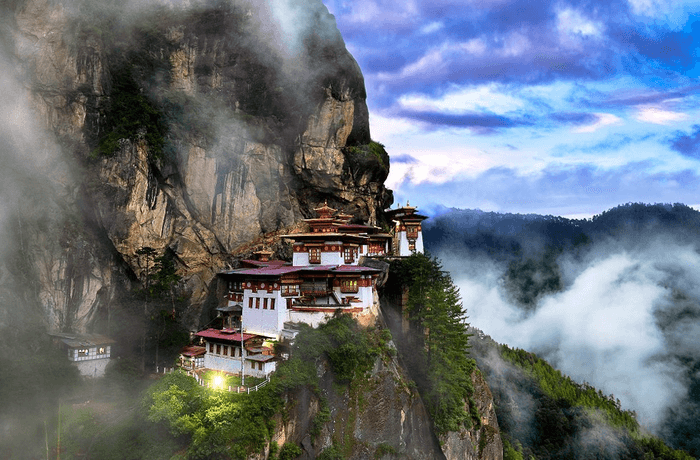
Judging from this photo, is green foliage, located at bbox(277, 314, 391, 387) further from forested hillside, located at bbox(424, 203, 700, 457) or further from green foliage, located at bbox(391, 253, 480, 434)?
forested hillside, located at bbox(424, 203, 700, 457)

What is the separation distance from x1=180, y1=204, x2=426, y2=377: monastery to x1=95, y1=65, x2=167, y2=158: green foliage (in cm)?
1257

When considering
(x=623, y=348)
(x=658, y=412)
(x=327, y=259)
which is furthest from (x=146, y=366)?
(x=623, y=348)

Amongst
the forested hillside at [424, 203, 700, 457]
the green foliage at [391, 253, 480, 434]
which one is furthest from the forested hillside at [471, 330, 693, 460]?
the green foliage at [391, 253, 480, 434]

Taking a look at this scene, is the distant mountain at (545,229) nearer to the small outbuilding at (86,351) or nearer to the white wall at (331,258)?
the white wall at (331,258)

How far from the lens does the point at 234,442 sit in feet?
88.5

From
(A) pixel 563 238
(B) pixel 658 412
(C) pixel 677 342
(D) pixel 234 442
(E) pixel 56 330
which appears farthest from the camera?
(A) pixel 563 238

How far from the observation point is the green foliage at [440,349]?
127 feet

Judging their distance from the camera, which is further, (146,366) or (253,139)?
(253,139)

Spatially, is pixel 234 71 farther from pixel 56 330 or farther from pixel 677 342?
pixel 677 342

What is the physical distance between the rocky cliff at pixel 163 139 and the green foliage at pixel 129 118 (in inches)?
4.1

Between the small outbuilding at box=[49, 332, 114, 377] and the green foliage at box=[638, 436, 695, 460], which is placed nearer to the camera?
the small outbuilding at box=[49, 332, 114, 377]

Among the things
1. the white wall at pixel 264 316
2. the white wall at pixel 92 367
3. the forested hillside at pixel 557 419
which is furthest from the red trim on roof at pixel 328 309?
the forested hillside at pixel 557 419

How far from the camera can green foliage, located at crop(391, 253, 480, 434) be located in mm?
38750

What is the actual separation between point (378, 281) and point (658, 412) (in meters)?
75.4
